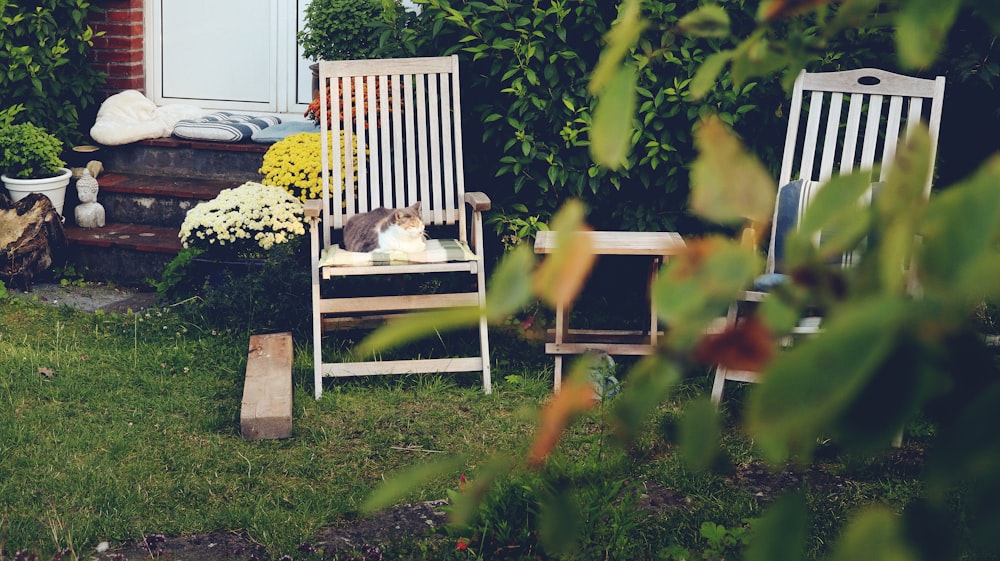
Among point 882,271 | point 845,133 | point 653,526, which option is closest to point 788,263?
point 882,271

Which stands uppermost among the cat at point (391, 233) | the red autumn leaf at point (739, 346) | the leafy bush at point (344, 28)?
the leafy bush at point (344, 28)

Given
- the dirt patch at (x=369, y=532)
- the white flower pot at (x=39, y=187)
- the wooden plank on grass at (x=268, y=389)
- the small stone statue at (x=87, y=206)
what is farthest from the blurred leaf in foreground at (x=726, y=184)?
the small stone statue at (x=87, y=206)

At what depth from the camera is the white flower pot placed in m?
5.15

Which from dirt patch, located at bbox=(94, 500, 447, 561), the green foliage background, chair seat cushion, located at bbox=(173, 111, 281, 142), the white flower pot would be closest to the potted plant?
the white flower pot

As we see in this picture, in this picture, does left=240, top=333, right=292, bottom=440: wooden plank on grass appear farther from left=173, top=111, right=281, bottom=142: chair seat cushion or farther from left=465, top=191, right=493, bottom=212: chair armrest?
left=173, top=111, right=281, bottom=142: chair seat cushion

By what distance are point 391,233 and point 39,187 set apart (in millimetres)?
2456

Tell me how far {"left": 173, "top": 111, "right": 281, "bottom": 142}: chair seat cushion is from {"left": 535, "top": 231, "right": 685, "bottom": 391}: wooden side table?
274cm

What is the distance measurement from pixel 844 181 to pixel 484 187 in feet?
13.8

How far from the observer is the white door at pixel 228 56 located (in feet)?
21.1

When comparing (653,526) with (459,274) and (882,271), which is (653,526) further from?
(882,271)

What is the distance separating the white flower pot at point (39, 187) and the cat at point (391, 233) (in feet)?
7.29

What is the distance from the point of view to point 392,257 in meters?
3.72

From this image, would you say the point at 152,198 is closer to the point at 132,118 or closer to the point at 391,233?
the point at 132,118

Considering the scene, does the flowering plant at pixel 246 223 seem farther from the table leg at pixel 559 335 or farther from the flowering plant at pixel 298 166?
the table leg at pixel 559 335
